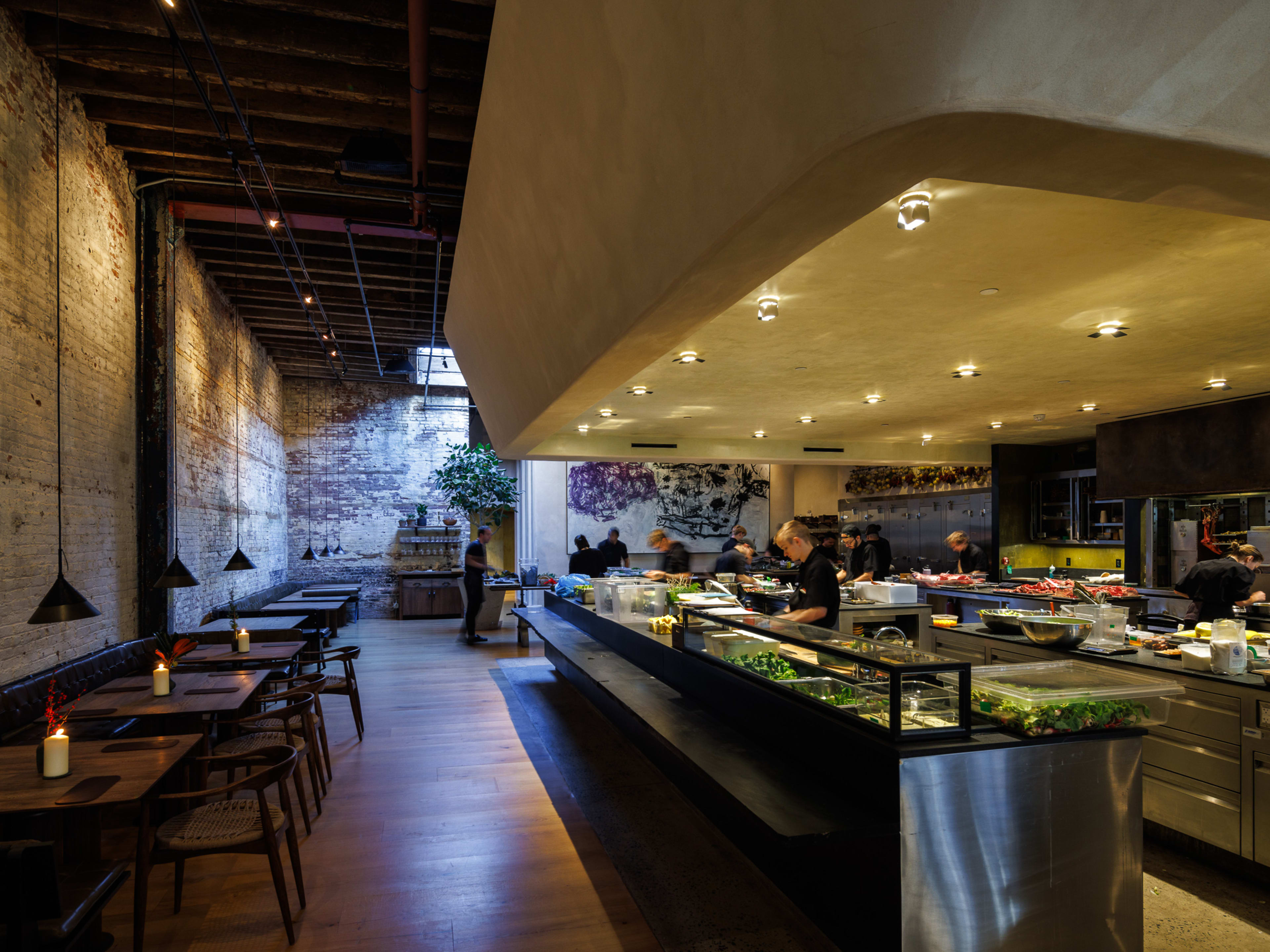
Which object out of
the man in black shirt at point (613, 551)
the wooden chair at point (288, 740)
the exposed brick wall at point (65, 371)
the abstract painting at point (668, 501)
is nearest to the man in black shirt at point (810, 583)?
the wooden chair at point (288, 740)

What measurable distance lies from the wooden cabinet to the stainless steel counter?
1128 cm

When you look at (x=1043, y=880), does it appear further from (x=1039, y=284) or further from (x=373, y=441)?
(x=373, y=441)

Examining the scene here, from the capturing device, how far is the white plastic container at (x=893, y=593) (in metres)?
8.03

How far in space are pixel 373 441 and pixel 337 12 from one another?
34.8 ft

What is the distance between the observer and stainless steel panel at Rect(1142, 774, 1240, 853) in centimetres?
368

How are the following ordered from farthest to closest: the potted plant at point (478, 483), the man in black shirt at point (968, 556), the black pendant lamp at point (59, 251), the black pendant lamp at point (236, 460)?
the potted plant at point (478, 483) → the man in black shirt at point (968, 556) → the black pendant lamp at point (236, 460) → the black pendant lamp at point (59, 251)

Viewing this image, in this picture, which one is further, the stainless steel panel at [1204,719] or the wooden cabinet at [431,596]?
the wooden cabinet at [431,596]

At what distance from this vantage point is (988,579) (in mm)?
11000

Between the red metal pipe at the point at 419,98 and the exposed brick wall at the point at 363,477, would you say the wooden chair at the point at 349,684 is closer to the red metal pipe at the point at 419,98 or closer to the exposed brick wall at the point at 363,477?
the red metal pipe at the point at 419,98

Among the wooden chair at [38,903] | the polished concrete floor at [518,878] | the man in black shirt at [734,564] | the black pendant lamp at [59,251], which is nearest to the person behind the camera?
the wooden chair at [38,903]

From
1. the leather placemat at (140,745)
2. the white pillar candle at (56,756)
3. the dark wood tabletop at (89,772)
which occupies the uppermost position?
the white pillar candle at (56,756)

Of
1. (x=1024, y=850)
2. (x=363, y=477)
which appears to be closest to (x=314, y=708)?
(x=1024, y=850)

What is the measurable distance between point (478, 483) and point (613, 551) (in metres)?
2.96

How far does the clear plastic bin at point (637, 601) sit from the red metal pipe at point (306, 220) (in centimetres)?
362
